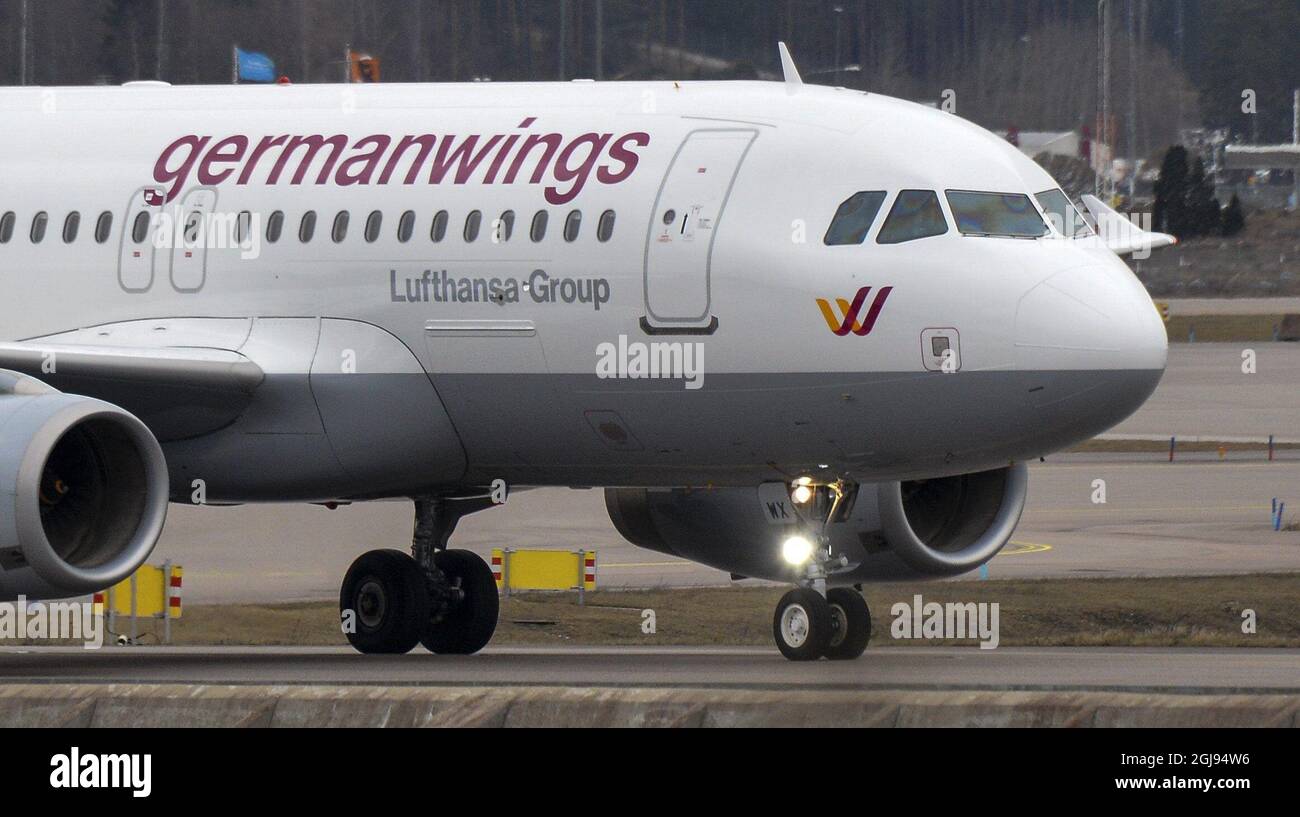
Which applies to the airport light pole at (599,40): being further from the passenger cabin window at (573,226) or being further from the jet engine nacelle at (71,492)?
the jet engine nacelle at (71,492)

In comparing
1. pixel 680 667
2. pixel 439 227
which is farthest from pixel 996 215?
pixel 439 227

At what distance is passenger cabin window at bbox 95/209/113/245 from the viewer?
22188 mm

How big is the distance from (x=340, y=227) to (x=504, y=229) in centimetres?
159

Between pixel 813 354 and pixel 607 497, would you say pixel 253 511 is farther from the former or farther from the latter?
pixel 813 354

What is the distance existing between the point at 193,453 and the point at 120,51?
17.4 m

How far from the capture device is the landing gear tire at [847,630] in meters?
20.8

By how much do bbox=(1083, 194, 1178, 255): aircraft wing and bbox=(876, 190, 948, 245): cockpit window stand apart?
1.60 meters

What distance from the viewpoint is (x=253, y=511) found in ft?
148

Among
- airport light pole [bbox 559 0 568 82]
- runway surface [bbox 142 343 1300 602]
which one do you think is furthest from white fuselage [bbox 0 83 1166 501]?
airport light pole [bbox 559 0 568 82]

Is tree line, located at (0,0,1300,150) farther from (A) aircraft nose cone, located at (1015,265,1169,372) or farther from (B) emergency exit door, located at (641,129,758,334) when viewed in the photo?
(A) aircraft nose cone, located at (1015,265,1169,372)

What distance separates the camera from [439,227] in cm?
2105

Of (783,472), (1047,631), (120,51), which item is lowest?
(1047,631)

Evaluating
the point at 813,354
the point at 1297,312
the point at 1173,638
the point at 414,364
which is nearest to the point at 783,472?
the point at 813,354

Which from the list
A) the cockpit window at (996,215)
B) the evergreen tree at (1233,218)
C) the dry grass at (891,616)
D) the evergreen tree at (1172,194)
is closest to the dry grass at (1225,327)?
the evergreen tree at (1233,218)
